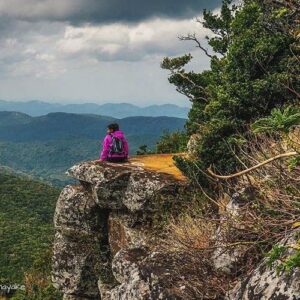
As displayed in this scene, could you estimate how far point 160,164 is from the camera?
1833 cm

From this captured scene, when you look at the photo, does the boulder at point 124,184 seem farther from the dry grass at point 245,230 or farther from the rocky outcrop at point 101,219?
the dry grass at point 245,230

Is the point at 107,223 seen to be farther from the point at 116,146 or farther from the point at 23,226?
the point at 23,226

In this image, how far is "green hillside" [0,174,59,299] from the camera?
64188 mm

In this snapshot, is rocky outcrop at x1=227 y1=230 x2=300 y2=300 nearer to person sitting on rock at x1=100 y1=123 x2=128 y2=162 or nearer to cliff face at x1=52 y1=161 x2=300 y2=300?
cliff face at x1=52 y1=161 x2=300 y2=300

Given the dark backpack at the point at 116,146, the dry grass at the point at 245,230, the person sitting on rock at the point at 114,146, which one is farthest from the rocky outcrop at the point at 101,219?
the dry grass at the point at 245,230

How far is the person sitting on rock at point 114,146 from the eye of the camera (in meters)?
17.8

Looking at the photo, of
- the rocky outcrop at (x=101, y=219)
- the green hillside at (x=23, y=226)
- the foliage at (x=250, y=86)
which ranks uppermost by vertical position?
the foliage at (x=250, y=86)

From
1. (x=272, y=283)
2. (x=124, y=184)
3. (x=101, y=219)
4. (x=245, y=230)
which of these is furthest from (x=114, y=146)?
(x=272, y=283)

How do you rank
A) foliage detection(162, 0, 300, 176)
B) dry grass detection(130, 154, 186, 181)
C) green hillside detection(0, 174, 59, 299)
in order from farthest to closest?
green hillside detection(0, 174, 59, 299)
dry grass detection(130, 154, 186, 181)
foliage detection(162, 0, 300, 176)

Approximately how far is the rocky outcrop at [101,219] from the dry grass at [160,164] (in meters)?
0.46

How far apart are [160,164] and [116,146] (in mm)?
1977

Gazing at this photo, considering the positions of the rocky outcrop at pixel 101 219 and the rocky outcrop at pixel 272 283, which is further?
the rocky outcrop at pixel 101 219

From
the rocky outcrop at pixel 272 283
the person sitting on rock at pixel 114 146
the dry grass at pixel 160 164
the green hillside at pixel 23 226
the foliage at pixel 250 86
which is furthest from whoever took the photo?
the green hillside at pixel 23 226

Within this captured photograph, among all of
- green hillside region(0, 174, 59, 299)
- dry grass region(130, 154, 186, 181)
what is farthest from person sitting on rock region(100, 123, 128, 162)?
green hillside region(0, 174, 59, 299)
